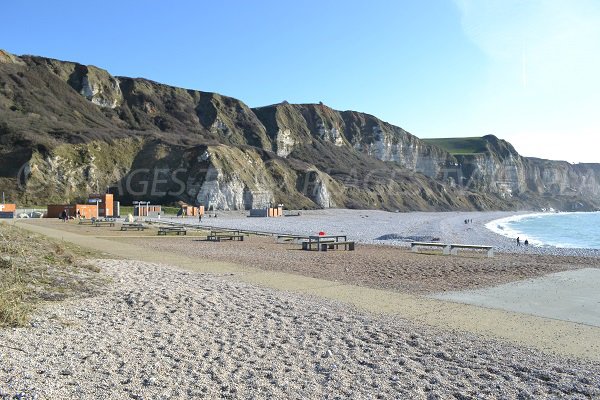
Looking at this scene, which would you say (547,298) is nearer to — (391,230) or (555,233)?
(391,230)

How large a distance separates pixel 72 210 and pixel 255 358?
175ft

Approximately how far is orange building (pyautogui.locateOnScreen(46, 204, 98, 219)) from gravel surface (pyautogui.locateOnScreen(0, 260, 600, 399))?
163 feet

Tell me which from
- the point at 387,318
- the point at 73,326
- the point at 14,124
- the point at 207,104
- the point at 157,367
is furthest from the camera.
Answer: the point at 207,104

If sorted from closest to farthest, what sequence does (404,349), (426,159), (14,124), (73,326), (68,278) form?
(404,349)
(73,326)
(68,278)
(14,124)
(426,159)

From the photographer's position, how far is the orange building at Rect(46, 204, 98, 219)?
2052 inches

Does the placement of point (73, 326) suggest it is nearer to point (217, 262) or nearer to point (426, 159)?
point (217, 262)

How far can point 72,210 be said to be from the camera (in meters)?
52.1

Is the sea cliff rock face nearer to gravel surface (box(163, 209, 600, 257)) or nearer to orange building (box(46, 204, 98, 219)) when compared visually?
orange building (box(46, 204, 98, 219))

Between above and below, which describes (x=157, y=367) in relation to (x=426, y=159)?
below

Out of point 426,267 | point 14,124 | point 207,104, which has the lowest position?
point 426,267

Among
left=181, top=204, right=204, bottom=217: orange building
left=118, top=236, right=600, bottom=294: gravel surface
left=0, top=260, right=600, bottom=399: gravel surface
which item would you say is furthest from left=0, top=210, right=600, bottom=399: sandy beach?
left=181, top=204, right=204, bottom=217: orange building

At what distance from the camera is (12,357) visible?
4.71 metres

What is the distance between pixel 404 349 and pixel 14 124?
276 ft

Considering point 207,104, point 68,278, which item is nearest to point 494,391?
point 68,278
